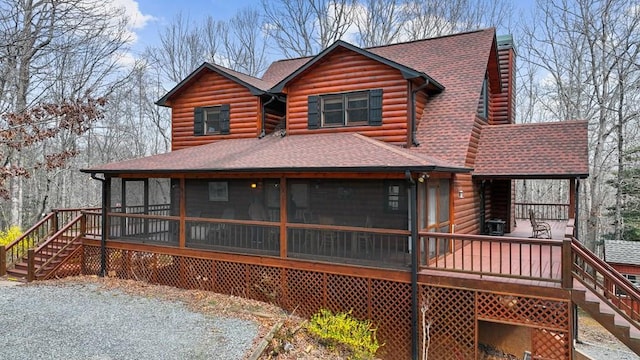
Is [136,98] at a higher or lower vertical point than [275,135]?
higher

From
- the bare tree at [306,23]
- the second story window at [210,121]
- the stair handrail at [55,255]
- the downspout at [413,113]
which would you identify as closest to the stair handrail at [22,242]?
the stair handrail at [55,255]

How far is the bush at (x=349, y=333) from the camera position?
24.4ft

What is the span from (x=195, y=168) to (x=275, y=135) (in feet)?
11.3

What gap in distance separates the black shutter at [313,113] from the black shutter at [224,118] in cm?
319

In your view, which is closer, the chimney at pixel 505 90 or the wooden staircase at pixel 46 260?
the wooden staircase at pixel 46 260

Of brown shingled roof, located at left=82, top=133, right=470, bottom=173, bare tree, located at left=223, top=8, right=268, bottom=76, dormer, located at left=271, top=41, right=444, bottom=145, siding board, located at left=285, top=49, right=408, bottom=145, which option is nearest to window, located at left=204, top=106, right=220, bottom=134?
brown shingled roof, located at left=82, top=133, right=470, bottom=173

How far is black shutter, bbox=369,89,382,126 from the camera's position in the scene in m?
10.6

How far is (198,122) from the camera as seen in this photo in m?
13.7

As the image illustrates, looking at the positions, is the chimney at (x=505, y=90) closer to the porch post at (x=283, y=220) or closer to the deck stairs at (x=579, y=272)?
the deck stairs at (x=579, y=272)

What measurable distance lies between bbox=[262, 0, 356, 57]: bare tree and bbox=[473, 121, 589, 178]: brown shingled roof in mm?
15508

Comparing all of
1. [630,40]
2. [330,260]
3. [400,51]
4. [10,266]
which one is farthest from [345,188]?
[630,40]

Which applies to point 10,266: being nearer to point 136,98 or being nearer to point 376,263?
point 376,263

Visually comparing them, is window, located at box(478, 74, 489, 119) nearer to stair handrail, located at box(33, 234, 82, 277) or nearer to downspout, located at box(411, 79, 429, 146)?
downspout, located at box(411, 79, 429, 146)

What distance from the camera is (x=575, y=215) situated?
1017 centimetres
